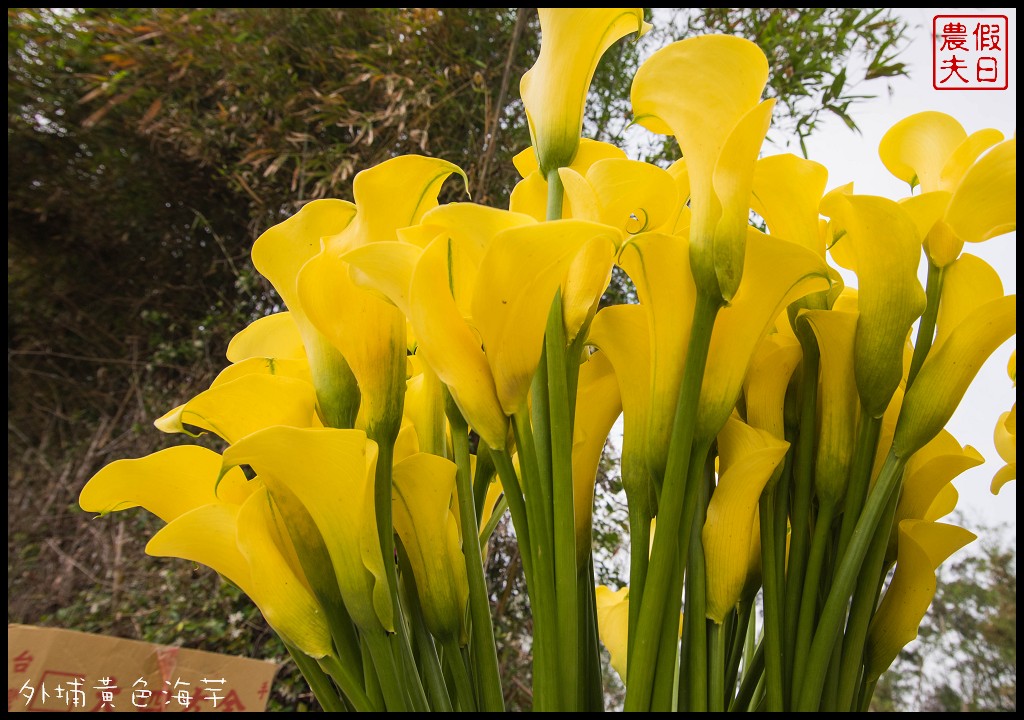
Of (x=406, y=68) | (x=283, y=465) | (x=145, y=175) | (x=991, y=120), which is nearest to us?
(x=283, y=465)

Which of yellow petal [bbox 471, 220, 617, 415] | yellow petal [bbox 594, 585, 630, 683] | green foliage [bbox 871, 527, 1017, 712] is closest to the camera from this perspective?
yellow petal [bbox 471, 220, 617, 415]

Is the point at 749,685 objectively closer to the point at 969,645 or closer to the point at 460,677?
the point at 460,677

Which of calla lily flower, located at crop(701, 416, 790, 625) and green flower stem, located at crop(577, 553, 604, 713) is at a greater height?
calla lily flower, located at crop(701, 416, 790, 625)

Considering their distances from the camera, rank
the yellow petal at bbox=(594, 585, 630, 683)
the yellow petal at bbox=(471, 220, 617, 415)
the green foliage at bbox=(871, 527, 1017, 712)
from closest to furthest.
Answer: the yellow petal at bbox=(471, 220, 617, 415) → the yellow petal at bbox=(594, 585, 630, 683) → the green foliage at bbox=(871, 527, 1017, 712)

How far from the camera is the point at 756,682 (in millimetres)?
227

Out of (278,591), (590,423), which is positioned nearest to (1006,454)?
(590,423)

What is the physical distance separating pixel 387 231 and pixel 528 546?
0.10m

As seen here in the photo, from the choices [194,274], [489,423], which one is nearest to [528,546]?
[489,423]

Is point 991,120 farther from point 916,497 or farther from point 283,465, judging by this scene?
point 283,465

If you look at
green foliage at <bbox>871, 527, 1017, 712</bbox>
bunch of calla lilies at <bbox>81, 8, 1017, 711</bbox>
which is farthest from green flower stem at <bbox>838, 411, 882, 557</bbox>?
green foliage at <bbox>871, 527, 1017, 712</bbox>

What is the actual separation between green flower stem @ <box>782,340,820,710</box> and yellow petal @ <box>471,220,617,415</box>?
0.08 metres

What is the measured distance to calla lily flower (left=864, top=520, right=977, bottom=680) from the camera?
216mm

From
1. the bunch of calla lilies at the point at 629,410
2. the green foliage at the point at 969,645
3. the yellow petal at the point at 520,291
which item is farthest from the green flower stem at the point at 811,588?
the green foliage at the point at 969,645

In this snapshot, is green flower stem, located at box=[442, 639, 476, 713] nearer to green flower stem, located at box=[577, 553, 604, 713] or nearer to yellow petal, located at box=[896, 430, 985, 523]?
green flower stem, located at box=[577, 553, 604, 713]
